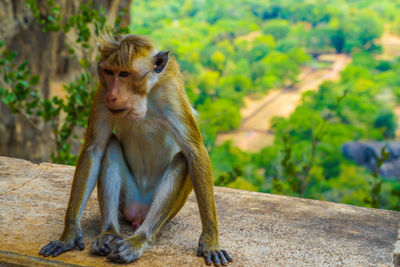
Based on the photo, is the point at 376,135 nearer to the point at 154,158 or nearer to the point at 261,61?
the point at 261,61

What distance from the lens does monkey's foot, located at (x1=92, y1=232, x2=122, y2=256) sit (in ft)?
9.62

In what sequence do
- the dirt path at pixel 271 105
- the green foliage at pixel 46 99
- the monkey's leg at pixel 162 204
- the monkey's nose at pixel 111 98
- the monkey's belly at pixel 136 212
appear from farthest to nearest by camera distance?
the dirt path at pixel 271 105
the green foliage at pixel 46 99
the monkey's belly at pixel 136 212
the monkey's leg at pixel 162 204
the monkey's nose at pixel 111 98

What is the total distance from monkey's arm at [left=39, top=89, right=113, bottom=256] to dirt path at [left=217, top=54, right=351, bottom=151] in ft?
47.4

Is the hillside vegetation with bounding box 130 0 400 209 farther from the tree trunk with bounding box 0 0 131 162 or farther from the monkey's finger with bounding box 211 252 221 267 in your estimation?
the monkey's finger with bounding box 211 252 221 267

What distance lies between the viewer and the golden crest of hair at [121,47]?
271cm

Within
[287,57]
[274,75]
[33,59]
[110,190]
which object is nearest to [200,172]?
[110,190]

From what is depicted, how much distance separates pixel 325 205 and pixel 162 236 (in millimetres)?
1526

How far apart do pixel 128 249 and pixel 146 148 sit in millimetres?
679

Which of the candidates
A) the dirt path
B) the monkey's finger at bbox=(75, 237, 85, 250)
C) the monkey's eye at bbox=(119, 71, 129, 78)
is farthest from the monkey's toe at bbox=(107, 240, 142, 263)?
the dirt path

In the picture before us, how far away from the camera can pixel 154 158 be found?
129 inches

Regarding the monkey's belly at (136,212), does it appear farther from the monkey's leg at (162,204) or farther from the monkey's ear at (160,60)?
the monkey's ear at (160,60)

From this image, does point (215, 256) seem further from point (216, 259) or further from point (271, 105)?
point (271, 105)

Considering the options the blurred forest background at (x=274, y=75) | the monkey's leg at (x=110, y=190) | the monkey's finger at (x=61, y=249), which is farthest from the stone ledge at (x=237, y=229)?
the blurred forest background at (x=274, y=75)

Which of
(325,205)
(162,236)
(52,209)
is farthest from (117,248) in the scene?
(325,205)
